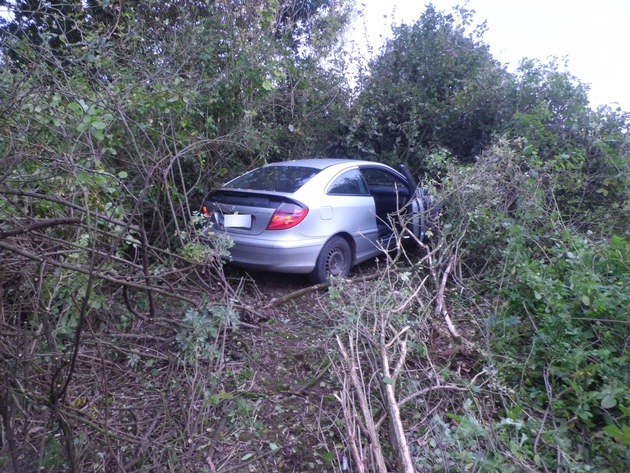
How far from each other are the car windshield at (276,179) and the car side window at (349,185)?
28 cm

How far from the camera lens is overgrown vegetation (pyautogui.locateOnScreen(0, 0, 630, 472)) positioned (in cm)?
279

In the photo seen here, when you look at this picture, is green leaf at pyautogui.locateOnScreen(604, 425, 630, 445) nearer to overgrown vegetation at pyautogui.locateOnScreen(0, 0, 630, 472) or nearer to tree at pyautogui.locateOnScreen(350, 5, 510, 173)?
overgrown vegetation at pyautogui.locateOnScreen(0, 0, 630, 472)

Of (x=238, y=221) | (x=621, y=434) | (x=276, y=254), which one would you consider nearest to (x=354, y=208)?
(x=276, y=254)

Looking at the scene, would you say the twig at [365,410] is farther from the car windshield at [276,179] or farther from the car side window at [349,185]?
the car side window at [349,185]

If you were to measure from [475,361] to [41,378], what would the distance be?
10.2ft

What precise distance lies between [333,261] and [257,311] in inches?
50.6

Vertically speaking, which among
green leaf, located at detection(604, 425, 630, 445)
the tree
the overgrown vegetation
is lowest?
green leaf, located at detection(604, 425, 630, 445)

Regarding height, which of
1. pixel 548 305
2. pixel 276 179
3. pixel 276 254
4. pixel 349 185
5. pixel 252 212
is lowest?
pixel 548 305

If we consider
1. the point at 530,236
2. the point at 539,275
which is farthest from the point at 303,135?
the point at 539,275

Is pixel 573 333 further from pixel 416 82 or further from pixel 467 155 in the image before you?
pixel 416 82

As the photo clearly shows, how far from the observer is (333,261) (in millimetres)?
5562

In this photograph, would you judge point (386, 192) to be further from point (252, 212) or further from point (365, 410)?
point (365, 410)

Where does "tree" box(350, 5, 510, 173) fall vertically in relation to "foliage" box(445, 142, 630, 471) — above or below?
above

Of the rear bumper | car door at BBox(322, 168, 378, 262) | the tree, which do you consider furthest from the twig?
the tree
